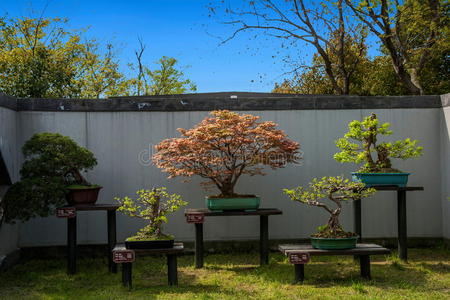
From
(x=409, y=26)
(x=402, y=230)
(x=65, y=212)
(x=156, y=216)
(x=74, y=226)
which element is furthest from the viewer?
(x=409, y=26)

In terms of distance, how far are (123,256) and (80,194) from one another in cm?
120

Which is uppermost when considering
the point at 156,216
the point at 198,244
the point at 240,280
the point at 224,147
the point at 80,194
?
the point at 224,147

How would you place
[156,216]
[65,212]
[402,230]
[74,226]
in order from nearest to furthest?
[156,216] → [65,212] → [74,226] → [402,230]

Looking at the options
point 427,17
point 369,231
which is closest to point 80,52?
point 427,17

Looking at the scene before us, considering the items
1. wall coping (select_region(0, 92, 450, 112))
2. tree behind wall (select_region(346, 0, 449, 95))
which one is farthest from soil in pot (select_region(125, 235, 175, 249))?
tree behind wall (select_region(346, 0, 449, 95))

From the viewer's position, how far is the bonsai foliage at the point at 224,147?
544cm

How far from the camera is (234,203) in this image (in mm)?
5559

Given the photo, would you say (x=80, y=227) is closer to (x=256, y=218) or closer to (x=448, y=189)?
(x=256, y=218)

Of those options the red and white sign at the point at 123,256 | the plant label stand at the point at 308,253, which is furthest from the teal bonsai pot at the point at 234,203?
the red and white sign at the point at 123,256

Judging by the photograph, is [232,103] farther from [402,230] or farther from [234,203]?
[402,230]

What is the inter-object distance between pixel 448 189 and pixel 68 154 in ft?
14.7

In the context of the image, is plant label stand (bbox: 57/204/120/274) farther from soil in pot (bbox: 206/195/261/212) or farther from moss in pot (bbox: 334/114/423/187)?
moss in pot (bbox: 334/114/423/187)

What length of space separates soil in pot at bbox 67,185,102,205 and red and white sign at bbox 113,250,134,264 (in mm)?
1143

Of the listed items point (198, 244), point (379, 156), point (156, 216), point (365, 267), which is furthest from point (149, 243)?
point (379, 156)
